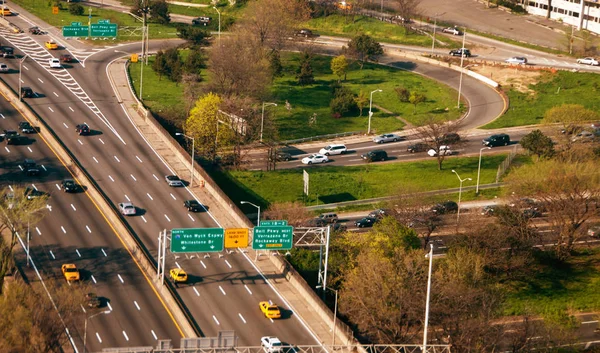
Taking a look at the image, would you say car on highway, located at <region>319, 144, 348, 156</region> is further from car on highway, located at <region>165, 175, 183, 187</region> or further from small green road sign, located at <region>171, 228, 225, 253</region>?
small green road sign, located at <region>171, 228, 225, 253</region>

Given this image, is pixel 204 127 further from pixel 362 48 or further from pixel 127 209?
pixel 362 48


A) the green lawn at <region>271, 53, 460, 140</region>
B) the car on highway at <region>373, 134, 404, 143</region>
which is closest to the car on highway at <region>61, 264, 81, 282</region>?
the green lawn at <region>271, 53, 460, 140</region>

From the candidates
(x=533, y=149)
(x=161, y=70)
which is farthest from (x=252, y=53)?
(x=533, y=149)

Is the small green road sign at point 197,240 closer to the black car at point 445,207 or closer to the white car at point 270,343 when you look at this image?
the white car at point 270,343

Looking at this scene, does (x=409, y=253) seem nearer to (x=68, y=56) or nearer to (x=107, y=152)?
(x=107, y=152)

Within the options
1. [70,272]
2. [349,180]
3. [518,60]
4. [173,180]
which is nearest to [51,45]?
[173,180]

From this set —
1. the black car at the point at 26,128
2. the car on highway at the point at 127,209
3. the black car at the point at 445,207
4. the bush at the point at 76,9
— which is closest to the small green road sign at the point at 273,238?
the car on highway at the point at 127,209
